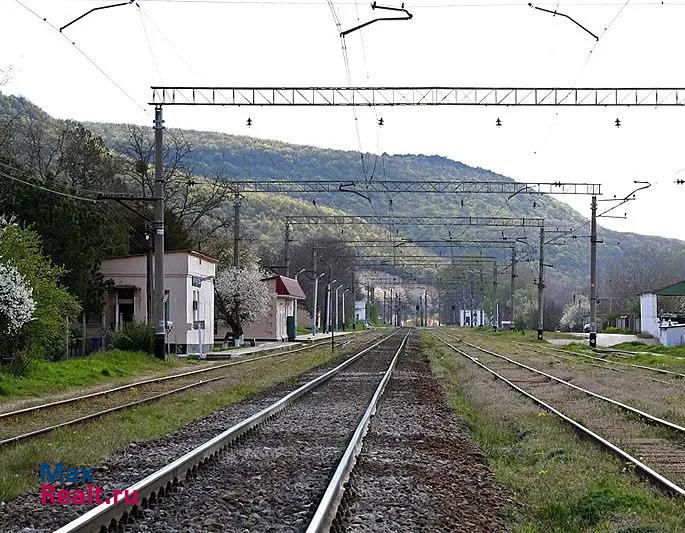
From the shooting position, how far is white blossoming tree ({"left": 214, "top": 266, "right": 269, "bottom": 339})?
62188mm

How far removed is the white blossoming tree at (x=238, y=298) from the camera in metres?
62.2

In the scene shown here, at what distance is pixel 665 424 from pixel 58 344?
73.7 feet

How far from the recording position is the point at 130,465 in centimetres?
1259

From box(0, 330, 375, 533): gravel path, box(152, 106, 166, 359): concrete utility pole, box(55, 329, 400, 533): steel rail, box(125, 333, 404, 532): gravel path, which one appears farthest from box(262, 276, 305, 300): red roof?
box(55, 329, 400, 533): steel rail

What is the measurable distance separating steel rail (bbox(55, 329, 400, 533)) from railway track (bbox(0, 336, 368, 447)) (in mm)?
3212

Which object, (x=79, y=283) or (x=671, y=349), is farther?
(x=671, y=349)

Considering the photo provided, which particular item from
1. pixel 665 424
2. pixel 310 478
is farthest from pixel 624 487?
pixel 665 424

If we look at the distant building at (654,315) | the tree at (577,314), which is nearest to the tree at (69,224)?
the distant building at (654,315)

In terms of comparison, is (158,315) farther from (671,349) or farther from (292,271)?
(292,271)

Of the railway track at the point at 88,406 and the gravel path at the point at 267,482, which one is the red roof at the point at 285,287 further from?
the gravel path at the point at 267,482

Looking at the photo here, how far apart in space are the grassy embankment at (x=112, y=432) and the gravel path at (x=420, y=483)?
11.6ft

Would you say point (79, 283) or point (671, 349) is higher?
point (79, 283)

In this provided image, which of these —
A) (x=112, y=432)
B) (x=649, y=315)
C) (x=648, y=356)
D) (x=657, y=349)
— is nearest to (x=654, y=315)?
(x=649, y=315)

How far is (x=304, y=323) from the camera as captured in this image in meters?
121
